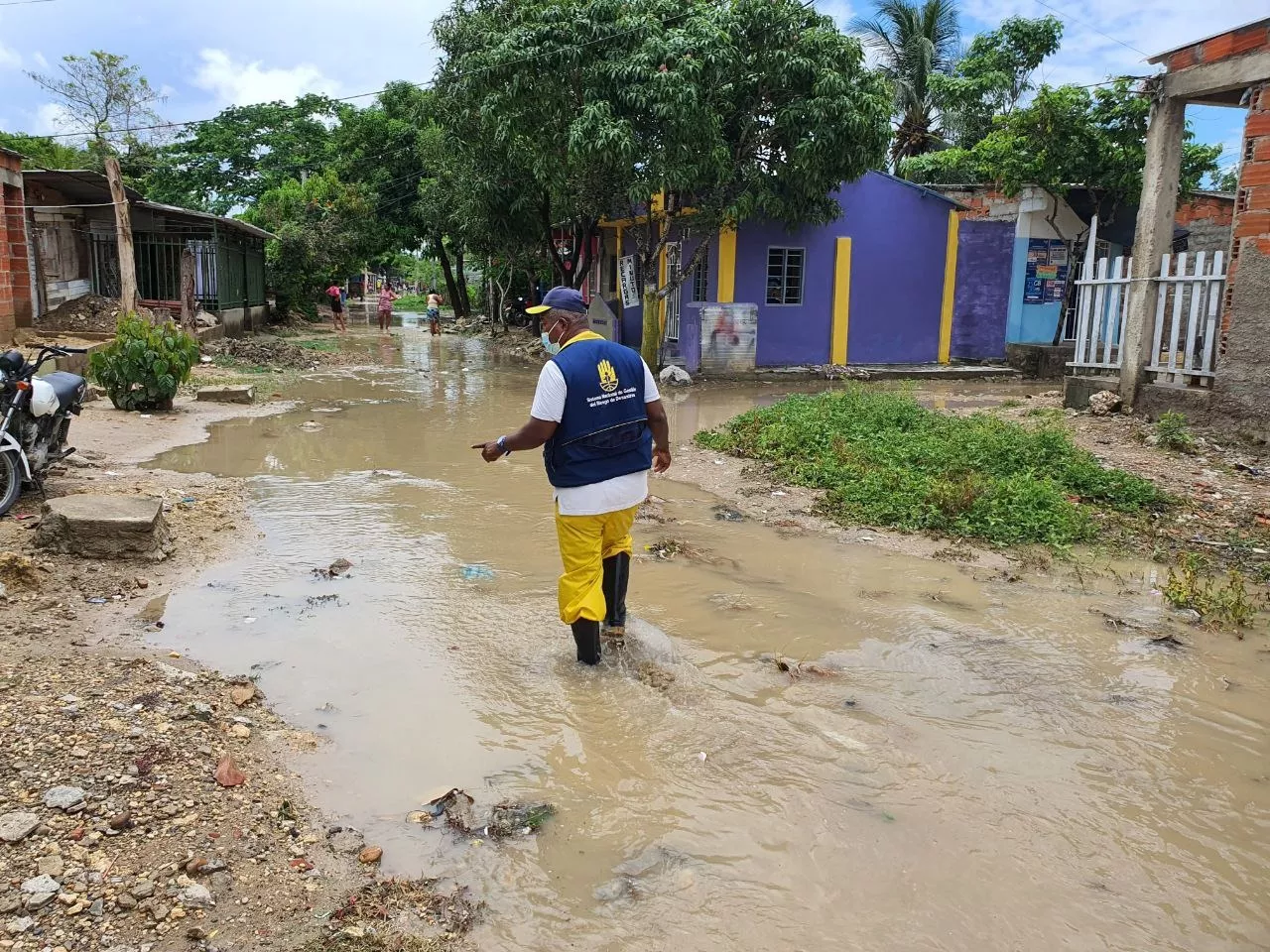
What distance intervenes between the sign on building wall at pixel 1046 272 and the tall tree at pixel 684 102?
17.4 feet

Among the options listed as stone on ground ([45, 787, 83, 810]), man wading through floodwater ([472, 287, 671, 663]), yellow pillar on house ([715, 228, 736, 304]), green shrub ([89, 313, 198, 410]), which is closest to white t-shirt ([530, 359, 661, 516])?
man wading through floodwater ([472, 287, 671, 663])

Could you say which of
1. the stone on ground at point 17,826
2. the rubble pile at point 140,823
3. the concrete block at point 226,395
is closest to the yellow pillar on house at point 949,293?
the concrete block at point 226,395

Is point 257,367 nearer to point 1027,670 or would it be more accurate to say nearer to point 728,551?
point 728,551

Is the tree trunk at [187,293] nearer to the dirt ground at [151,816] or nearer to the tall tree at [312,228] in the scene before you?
the tall tree at [312,228]

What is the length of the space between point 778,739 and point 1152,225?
9030 millimetres

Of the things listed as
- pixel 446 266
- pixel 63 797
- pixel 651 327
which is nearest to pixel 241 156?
pixel 446 266

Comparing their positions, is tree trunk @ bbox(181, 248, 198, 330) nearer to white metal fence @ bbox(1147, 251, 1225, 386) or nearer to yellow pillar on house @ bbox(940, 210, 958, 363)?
yellow pillar on house @ bbox(940, 210, 958, 363)

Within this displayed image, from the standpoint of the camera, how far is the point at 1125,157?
52.5 ft

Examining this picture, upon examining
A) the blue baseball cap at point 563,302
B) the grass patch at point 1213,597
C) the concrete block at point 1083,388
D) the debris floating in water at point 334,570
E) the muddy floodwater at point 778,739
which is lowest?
the muddy floodwater at point 778,739

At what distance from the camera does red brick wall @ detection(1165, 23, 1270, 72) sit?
8656mm

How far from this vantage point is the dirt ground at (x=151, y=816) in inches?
95.8

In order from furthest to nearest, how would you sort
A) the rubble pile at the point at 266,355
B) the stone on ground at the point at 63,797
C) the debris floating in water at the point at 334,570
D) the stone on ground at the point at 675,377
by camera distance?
the rubble pile at the point at 266,355 → the stone on ground at the point at 675,377 → the debris floating in water at the point at 334,570 → the stone on ground at the point at 63,797

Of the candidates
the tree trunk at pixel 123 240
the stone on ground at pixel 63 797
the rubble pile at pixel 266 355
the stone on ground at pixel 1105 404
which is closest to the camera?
the stone on ground at pixel 63 797

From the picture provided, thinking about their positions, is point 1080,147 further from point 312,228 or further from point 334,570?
point 312,228
